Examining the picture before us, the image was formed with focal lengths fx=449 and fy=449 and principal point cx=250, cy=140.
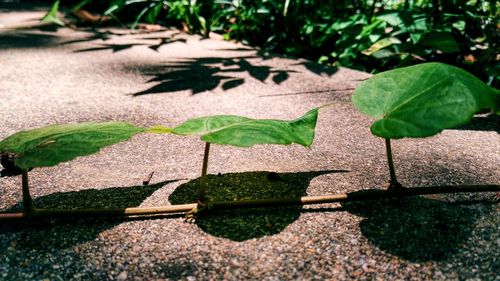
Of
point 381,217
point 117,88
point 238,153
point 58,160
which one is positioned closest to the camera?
point 58,160

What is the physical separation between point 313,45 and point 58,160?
1.84 meters

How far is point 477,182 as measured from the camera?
91 centimetres


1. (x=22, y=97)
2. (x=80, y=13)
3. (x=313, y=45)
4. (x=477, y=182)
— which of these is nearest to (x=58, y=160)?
(x=477, y=182)

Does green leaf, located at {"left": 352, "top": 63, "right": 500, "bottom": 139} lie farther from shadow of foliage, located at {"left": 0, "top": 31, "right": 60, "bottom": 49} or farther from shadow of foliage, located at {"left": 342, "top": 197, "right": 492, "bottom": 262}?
shadow of foliage, located at {"left": 0, "top": 31, "right": 60, "bottom": 49}

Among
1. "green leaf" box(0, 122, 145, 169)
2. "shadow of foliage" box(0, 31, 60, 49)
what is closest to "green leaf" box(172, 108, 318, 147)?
"green leaf" box(0, 122, 145, 169)

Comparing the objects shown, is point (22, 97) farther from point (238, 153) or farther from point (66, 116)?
point (238, 153)

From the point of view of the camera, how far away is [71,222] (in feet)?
2.48

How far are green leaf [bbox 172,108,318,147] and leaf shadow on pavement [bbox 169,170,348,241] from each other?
18 cm

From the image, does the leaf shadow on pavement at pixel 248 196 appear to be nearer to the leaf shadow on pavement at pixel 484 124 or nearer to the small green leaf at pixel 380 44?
the leaf shadow on pavement at pixel 484 124

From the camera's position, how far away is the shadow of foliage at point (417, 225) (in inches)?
26.7

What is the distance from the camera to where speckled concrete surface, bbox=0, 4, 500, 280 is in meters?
0.65

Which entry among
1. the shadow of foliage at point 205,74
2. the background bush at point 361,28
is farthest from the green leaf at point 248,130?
the background bush at point 361,28

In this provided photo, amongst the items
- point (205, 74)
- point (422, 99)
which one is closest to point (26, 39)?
point (205, 74)

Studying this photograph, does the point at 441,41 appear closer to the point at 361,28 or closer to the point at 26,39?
the point at 361,28
